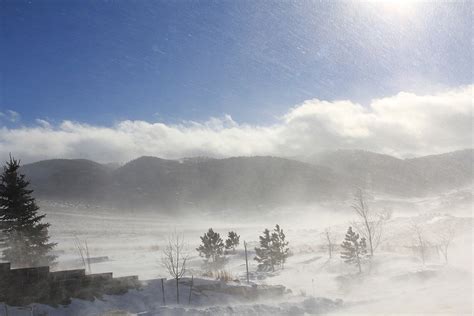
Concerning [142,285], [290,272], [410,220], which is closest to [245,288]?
[142,285]

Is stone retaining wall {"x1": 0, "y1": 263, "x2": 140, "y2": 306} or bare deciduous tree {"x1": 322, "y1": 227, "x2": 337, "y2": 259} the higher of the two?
stone retaining wall {"x1": 0, "y1": 263, "x2": 140, "y2": 306}

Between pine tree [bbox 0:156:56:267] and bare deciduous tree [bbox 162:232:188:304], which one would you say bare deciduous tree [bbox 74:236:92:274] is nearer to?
pine tree [bbox 0:156:56:267]

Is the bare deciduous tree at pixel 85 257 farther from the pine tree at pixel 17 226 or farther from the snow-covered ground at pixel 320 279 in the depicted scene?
the pine tree at pixel 17 226

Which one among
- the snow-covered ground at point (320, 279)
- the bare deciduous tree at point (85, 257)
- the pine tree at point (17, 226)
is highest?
the pine tree at point (17, 226)

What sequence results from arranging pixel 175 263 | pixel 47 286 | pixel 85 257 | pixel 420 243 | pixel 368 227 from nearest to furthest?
pixel 47 286
pixel 175 263
pixel 85 257
pixel 368 227
pixel 420 243

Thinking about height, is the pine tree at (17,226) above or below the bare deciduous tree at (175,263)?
above

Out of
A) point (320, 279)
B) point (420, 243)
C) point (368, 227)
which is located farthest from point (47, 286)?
point (420, 243)

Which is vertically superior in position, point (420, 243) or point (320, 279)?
point (420, 243)

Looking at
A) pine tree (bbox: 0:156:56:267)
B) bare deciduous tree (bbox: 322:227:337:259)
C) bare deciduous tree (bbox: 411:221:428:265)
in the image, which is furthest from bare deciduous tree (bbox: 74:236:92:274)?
bare deciduous tree (bbox: 411:221:428:265)

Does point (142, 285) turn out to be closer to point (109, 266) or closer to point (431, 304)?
point (431, 304)

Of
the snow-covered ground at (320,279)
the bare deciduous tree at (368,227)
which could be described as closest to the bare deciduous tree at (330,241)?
the snow-covered ground at (320,279)

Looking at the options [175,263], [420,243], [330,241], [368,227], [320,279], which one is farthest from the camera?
[330,241]

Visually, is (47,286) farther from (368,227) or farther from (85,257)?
(368,227)

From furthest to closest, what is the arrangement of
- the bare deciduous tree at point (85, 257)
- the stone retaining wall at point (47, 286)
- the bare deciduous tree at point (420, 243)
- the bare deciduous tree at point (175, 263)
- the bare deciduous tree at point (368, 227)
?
the bare deciduous tree at point (368, 227) < the bare deciduous tree at point (420, 243) < the bare deciduous tree at point (85, 257) < the bare deciduous tree at point (175, 263) < the stone retaining wall at point (47, 286)
